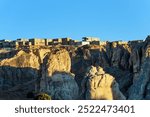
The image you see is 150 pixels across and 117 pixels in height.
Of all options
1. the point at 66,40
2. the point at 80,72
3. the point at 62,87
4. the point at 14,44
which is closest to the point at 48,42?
the point at 66,40

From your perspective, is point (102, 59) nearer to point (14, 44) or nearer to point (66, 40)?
point (66, 40)

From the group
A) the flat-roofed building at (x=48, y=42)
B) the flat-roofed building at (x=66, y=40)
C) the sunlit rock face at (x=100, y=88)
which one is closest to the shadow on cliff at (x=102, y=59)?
the flat-roofed building at (x=66, y=40)

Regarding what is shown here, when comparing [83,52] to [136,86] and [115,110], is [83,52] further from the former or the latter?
[115,110]

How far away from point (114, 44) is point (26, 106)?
9093 cm

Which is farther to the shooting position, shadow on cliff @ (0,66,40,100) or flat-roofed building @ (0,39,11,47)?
flat-roofed building @ (0,39,11,47)

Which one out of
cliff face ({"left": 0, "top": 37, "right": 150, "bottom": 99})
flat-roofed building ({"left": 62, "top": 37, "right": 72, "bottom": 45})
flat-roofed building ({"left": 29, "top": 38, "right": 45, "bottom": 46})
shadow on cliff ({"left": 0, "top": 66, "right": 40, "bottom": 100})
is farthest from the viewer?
flat-roofed building ({"left": 29, "top": 38, "right": 45, "bottom": 46})

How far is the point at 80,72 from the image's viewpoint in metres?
90.0

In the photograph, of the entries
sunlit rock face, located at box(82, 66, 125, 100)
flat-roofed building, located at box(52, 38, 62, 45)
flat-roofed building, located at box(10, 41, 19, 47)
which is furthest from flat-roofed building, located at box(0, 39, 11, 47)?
sunlit rock face, located at box(82, 66, 125, 100)

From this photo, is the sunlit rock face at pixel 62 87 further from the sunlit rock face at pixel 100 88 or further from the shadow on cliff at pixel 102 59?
the shadow on cliff at pixel 102 59

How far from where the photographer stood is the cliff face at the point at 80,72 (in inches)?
1315

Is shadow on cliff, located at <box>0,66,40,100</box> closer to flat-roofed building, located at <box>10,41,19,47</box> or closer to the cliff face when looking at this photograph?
the cliff face

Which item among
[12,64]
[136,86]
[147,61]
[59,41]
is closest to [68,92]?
[136,86]

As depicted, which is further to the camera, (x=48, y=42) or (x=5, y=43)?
(x=5, y=43)

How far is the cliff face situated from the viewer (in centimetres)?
3341
